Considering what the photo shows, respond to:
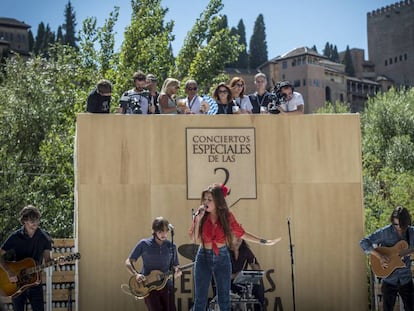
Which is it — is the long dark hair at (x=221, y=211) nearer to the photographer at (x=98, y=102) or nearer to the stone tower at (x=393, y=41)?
the photographer at (x=98, y=102)

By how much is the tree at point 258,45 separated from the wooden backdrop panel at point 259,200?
92.8 metres

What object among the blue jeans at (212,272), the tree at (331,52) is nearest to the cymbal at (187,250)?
the blue jeans at (212,272)

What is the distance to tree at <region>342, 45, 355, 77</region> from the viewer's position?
109 metres

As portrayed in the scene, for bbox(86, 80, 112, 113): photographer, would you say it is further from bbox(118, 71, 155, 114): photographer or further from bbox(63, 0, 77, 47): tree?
bbox(63, 0, 77, 47): tree

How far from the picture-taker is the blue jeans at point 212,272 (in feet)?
25.3

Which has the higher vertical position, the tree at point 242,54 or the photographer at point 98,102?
the tree at point 242,54

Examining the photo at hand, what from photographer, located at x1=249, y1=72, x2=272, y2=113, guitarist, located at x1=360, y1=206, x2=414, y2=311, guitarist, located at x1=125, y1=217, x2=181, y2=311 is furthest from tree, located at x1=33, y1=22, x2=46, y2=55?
guitarist, located at x1=125, y1=217, x2=181, y2=311

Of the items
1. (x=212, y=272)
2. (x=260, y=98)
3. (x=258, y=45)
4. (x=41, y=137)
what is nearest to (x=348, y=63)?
(x=258, y=45)

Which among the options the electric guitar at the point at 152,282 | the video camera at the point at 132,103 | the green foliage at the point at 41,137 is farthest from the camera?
the green foliage at the point at 41,137

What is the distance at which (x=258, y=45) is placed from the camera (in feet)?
344

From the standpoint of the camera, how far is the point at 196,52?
3538cm

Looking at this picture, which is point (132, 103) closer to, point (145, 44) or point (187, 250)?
point (187, 250)

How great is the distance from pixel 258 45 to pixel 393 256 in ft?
318

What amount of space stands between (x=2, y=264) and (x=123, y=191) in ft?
6.97
